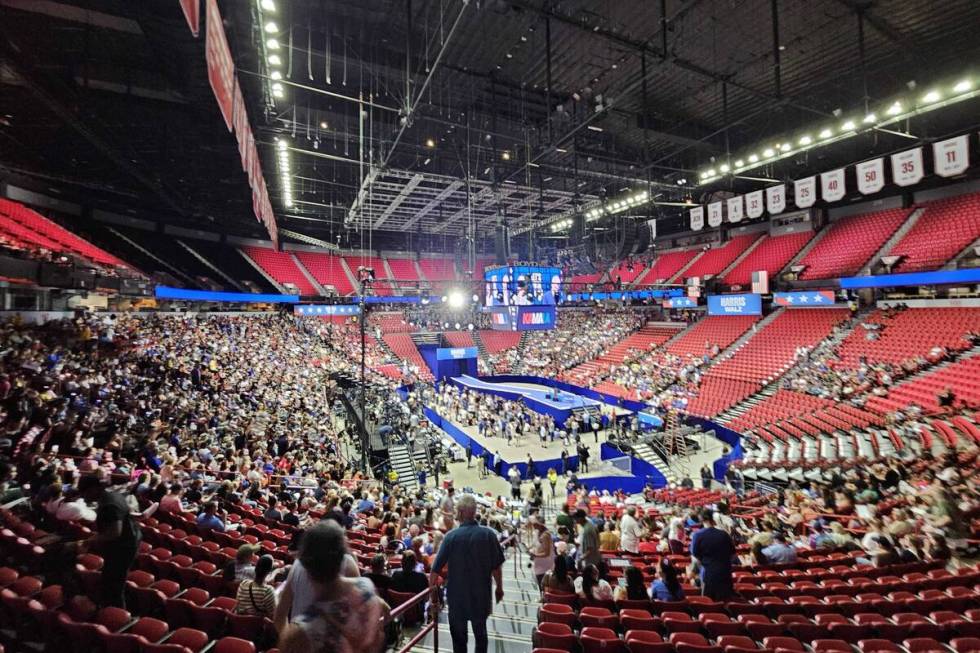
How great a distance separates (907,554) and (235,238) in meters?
32.6

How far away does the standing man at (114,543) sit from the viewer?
3.10 m

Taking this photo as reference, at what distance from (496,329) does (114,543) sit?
13.6m

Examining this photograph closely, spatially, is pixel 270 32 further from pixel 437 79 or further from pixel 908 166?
pixel 908 166

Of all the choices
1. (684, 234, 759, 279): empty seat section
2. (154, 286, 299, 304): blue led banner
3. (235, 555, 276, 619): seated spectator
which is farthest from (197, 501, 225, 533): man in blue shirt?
(684, 234, 759, 279): empty seat section

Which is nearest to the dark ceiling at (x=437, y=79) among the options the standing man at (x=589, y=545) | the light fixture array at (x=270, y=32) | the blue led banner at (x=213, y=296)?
the light fixture array at (x=270, y=32)

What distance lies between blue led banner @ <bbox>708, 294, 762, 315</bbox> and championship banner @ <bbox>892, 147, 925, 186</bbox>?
7.65 meters

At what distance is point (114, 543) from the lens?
3.19 meters

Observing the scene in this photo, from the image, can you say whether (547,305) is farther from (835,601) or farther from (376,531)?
(835,601)

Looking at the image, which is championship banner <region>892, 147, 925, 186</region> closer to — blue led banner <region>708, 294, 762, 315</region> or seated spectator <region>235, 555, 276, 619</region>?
blue led banner <region>708, 294, 762, 315</region>

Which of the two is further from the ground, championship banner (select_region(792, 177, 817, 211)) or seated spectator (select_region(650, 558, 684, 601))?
championship banner (select_region(792, 177, 817, 211))

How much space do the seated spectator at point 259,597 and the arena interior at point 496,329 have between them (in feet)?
0.06

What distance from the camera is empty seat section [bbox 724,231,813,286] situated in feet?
75.5

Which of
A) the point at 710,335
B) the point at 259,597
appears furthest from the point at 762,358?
the point at 259,597

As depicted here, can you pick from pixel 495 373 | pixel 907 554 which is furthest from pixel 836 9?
pixel 495 373
